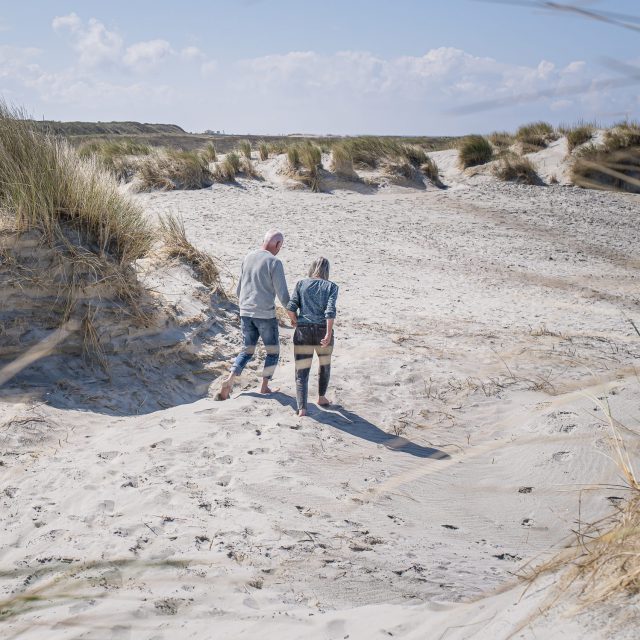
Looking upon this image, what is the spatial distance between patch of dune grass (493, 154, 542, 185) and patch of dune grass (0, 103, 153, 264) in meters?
12.8

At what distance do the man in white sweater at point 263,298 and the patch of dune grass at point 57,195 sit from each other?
1620 millimetres

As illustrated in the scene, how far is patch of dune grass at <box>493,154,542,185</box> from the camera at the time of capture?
17.9 m

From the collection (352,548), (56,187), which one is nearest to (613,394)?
(352,548)

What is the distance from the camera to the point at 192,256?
27.7 ft

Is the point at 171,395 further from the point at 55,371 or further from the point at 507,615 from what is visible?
the point at 507,615

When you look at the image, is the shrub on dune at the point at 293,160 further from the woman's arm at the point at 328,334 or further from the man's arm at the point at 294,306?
the woman's arm at the point at 328,334

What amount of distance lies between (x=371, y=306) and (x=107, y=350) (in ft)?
12.5

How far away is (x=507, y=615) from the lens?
6.10ft

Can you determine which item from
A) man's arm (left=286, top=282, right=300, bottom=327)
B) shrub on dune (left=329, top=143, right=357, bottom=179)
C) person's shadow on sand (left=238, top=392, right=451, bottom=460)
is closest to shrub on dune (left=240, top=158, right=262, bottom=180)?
shrub on dune (left=329, top=143, right=357, bottom=179)

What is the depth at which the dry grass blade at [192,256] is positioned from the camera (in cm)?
833

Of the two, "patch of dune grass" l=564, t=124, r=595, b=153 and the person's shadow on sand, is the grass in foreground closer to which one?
"patch of dune grass" l=564, t=124, r=595, b=153

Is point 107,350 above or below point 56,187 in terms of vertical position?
below

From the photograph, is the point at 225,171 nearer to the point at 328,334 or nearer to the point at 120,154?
the point at 120,154

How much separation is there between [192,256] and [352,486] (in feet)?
15.5
